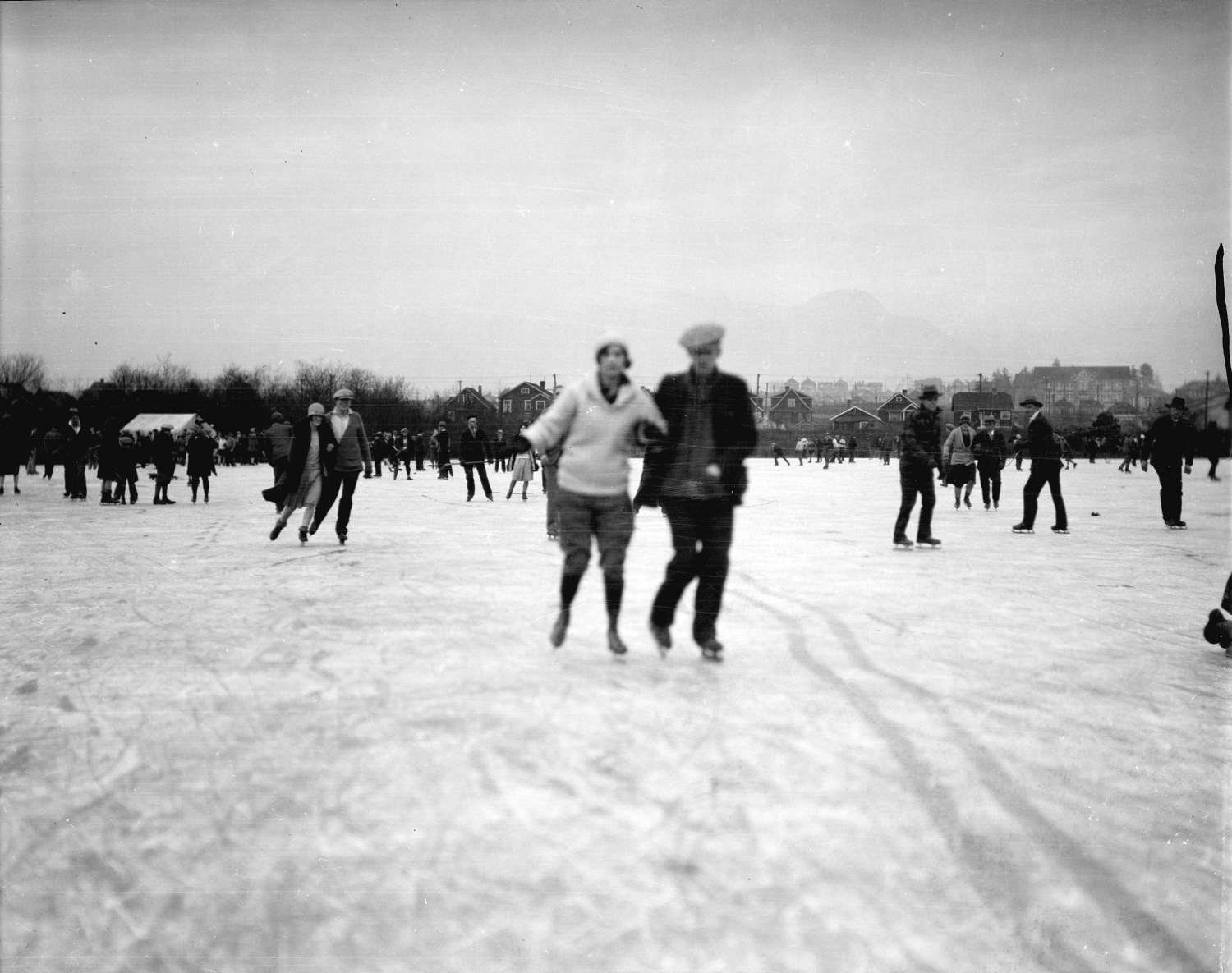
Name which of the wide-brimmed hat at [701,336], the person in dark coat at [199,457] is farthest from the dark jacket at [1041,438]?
the person in dark coat at [199,457]

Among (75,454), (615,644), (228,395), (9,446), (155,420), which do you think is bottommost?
(615,644)

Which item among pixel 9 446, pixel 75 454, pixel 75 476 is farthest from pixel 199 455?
pixel 9 446

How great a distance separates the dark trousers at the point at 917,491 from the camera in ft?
32.7

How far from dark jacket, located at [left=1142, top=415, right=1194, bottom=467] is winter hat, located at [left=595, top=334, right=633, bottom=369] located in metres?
11.2

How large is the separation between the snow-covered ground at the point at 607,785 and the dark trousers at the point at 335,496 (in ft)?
10.8

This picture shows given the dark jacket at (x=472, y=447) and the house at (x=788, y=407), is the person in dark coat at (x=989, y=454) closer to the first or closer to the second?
the dark jacket at (x=472, y=447)

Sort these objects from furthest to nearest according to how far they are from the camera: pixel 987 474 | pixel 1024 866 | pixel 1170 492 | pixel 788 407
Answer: pixel 987 474 < pixel 1170 492 < pixel 788 407 < pixel 1024 866

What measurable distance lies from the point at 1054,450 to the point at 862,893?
34.8ft

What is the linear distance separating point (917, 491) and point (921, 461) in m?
0.35

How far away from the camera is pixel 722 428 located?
3.64m

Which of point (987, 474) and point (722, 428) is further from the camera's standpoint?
point (987, 474)

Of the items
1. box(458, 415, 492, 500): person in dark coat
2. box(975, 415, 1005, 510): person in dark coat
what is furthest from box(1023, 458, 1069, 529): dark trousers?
box(458, 415, 492, 500): person in dark coat

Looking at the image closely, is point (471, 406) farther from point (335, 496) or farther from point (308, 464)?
point (335, 496)

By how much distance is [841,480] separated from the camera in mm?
27734
